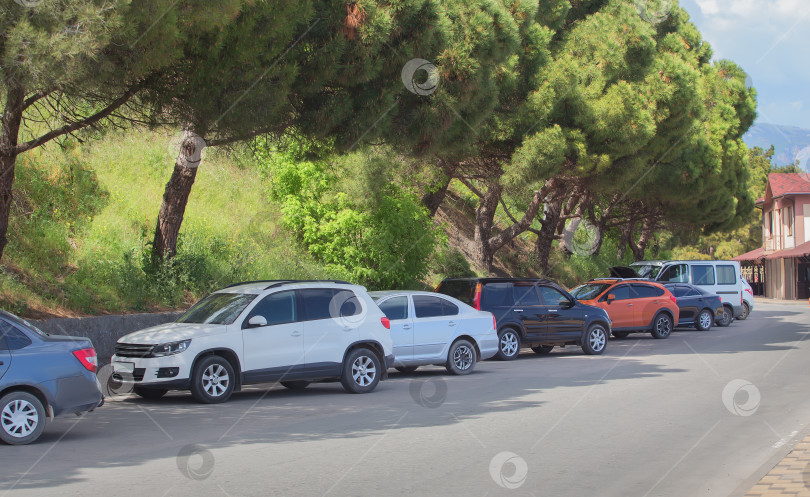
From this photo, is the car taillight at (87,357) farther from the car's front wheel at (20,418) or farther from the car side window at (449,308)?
the car side window at (449,308)

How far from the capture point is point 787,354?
1875 centimetres

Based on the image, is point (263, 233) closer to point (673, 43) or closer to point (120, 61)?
point (120, 61)

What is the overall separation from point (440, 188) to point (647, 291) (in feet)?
23.8

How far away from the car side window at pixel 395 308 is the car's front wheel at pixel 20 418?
6.90m

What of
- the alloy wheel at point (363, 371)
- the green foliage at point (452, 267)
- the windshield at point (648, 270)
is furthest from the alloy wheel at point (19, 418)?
the windshield at point (648, 270)

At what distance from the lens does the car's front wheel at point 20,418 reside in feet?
27.5

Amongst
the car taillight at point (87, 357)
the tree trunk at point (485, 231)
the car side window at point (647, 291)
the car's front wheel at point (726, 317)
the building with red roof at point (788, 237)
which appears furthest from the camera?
the building with red roof at point (788, 237)

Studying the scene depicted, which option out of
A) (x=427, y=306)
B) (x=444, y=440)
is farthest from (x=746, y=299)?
(x=444, y=440)

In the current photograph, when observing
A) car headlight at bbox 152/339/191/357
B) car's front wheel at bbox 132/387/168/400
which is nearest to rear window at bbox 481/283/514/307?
car's front wheel at bbox 132/387/168/400

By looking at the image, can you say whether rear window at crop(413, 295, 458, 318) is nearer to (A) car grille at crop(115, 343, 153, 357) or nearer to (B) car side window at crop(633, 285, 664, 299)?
(A) car grille at crop(115, 343, 153, 357)

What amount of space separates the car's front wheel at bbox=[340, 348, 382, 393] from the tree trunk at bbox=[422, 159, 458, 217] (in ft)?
41.4

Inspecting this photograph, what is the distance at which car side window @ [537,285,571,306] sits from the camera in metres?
18.9

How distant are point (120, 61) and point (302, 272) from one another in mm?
10531

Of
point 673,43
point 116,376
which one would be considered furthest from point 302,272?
point 673,43
